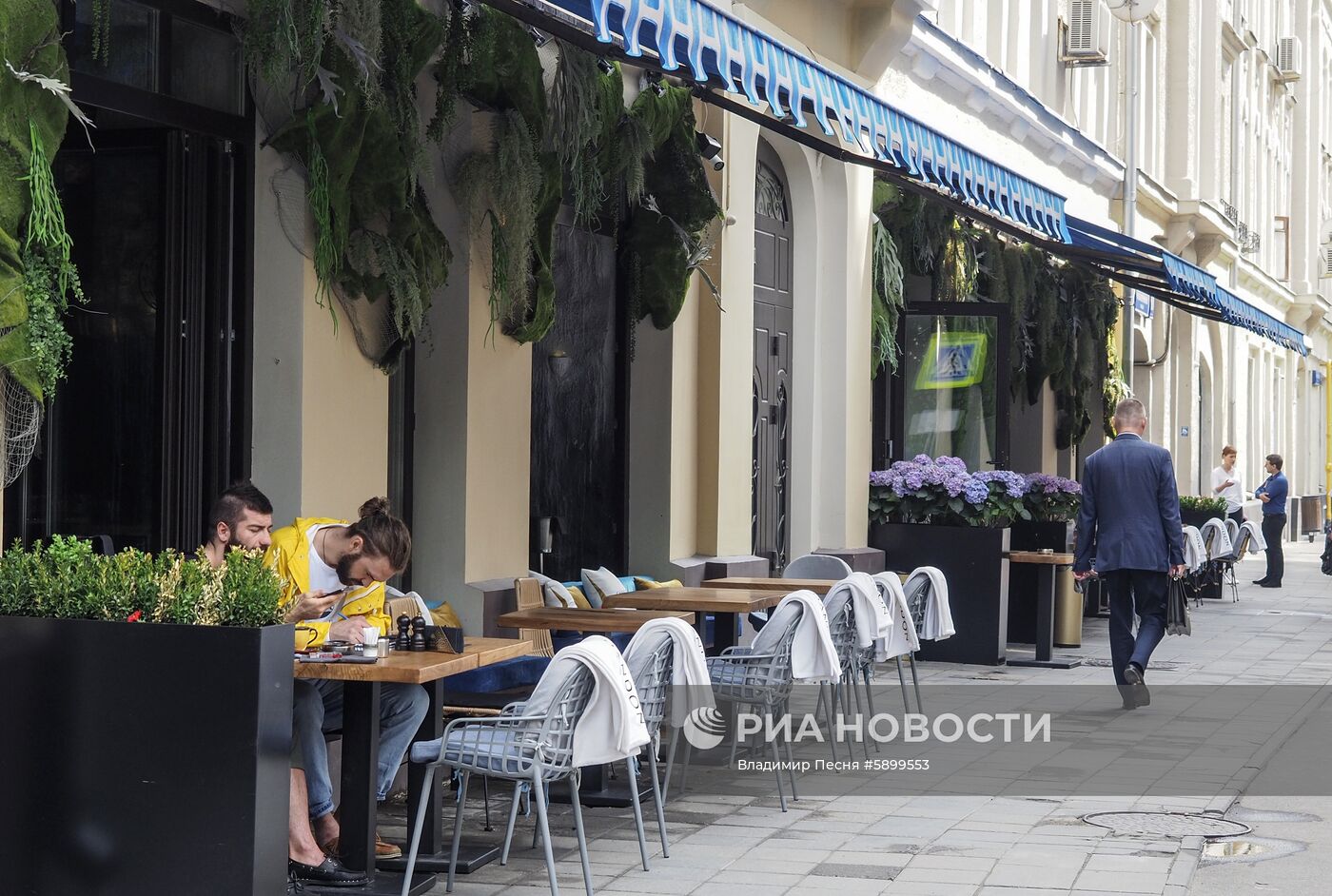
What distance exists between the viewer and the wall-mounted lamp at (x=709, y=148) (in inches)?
436

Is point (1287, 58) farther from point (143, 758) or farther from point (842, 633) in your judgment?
point (143, 758)

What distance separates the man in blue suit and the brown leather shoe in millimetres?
5693

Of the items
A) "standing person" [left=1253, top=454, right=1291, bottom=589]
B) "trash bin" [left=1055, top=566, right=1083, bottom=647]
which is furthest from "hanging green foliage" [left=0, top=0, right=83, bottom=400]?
"standing person" [left=1253, top=454, right=1291, bottom=589]

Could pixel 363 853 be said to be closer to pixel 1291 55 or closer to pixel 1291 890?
pixel 1291 890

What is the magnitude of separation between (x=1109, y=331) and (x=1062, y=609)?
650 centimetres

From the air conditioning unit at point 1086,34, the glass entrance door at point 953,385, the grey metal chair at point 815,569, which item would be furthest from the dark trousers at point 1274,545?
the grey metal chair at point 815,569

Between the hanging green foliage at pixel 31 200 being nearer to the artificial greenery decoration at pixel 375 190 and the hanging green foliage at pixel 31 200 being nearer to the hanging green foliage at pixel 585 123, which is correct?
the artificial greenery decoration at pixel 375 190

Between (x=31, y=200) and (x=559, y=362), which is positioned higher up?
(x=31, y=200)

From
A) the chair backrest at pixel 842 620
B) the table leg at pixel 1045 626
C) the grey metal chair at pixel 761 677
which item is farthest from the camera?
the table leg at pixel 1045 626

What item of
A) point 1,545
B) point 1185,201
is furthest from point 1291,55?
point 1,545

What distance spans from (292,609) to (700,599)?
11.2 feet

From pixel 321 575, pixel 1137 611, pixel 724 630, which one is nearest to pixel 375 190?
pixel 321 575

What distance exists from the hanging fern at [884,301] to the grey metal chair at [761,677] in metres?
7.46

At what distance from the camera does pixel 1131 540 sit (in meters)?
10.9
